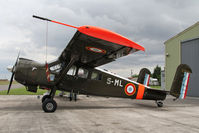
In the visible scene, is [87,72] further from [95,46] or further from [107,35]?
[107,35]

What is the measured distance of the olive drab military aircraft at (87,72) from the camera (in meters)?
5.41

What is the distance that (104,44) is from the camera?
5.82 metres

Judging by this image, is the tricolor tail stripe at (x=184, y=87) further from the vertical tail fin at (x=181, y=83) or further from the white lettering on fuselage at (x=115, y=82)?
the white lettering on fuselage at (x=115, y=82)

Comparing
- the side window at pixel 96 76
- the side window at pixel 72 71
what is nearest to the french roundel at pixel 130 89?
the side window at pixel 96 76

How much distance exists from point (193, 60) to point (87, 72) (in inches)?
600

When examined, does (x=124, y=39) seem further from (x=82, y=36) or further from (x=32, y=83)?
(x=32, y=83)

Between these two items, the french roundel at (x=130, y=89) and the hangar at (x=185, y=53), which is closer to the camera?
the french roundel at (x=130, y=89)

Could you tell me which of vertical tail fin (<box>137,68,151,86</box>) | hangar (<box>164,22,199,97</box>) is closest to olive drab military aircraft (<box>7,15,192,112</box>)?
vertical tail fin (<box>137,68,151,86</box>)

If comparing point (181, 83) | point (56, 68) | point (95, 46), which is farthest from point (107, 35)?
point (181, 83)

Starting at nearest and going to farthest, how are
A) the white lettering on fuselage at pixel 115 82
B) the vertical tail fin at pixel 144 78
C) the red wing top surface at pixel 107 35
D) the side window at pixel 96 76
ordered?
the red wing top surface at pixel 107 35, the side window at pixel 96 76, the white lettering on fuselage at pixel 115 82, the vertical tail fin at pixel 144 78

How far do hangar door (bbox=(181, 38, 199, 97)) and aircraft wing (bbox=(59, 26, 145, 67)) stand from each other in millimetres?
14184

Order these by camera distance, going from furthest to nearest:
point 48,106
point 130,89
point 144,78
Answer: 1. point 144,78
2. point 130,89
3. point 48,106

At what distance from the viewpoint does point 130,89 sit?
8664mm

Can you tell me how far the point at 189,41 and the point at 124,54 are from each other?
16.0 meters
